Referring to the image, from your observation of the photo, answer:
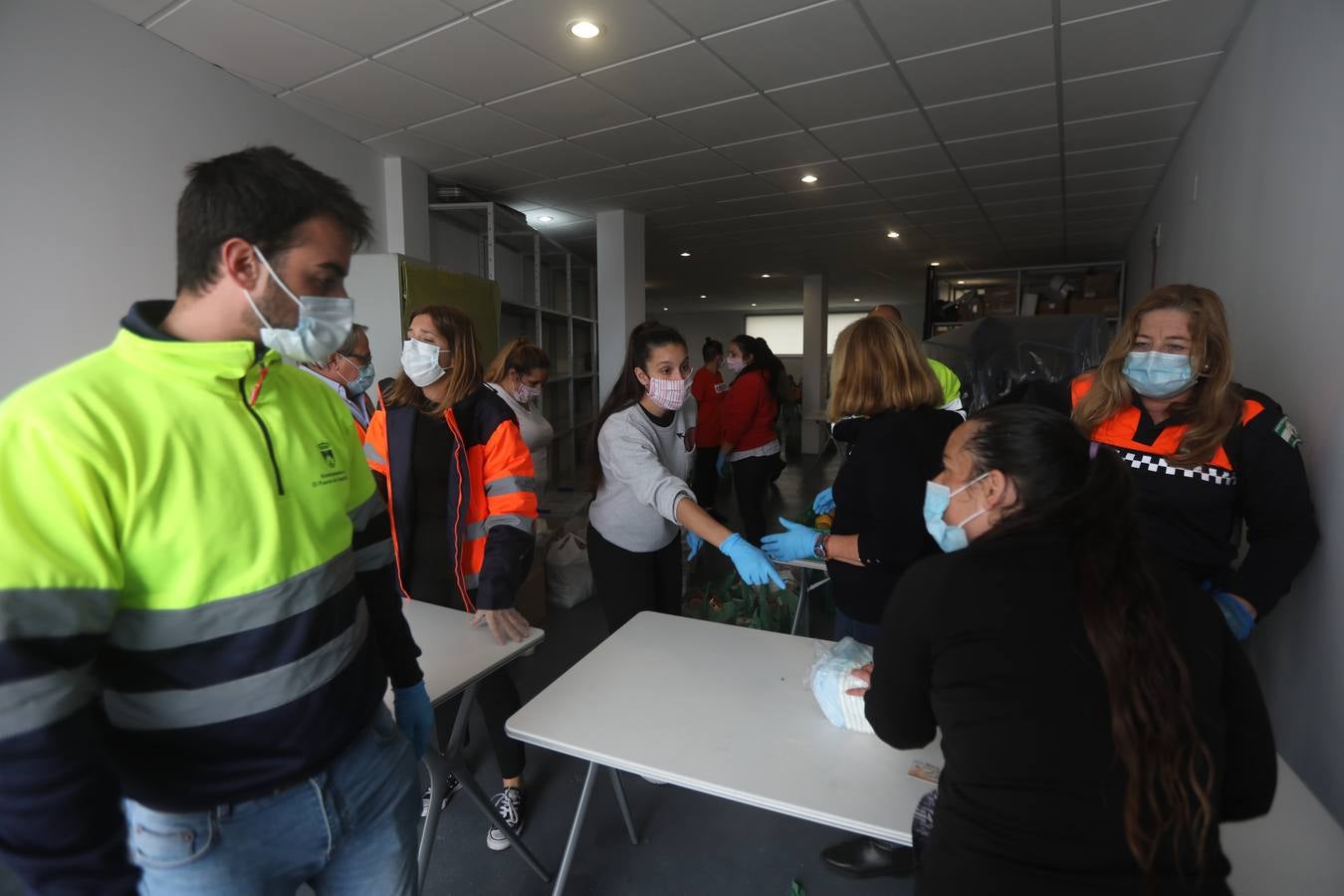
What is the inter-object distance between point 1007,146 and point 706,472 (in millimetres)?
2844

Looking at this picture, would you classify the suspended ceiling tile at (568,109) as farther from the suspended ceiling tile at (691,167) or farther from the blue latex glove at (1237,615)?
the blue latex glove at (1237,615)

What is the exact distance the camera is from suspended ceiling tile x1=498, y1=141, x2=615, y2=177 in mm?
3982

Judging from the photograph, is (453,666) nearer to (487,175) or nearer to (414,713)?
(414,713)

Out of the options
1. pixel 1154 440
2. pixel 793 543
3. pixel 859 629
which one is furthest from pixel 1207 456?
pixel 793 543

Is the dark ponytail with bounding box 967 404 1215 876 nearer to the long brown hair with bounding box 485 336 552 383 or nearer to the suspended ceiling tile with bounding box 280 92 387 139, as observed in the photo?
the long brown hair with bounding box 485 336 552 383

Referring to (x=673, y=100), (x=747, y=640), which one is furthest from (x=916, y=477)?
(x=673, y=100)

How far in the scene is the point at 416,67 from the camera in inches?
114

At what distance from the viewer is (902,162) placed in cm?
421

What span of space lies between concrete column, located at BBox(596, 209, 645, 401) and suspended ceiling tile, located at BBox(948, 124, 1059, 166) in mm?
2571

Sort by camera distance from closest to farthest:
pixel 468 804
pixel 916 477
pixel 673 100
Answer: pixel 916 477
pixel 468 804
pixel 673 100

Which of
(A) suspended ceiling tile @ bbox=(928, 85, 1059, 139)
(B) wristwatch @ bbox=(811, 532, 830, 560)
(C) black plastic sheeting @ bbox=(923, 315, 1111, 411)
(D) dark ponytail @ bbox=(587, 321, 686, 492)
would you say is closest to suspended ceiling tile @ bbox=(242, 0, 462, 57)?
(D) dark ponytail @ bbox=(587, 321, 686, 492)

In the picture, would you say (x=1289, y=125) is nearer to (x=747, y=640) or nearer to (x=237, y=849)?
(x=747, y=640)

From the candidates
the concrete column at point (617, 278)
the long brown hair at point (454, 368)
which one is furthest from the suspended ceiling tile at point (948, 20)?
the concrete column at point (617, 278)

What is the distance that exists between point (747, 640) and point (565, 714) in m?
0.51
